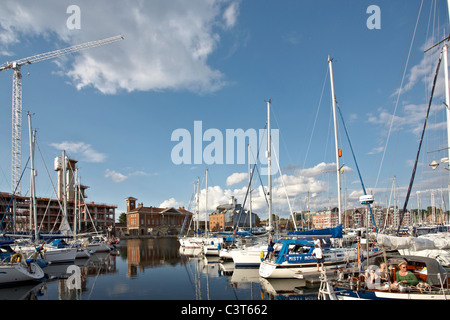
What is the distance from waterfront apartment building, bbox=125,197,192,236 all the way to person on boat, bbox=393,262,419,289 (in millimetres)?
102410

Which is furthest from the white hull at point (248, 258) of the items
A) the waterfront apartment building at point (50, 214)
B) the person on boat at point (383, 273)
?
the waterfront apartment building at point (50, 214)

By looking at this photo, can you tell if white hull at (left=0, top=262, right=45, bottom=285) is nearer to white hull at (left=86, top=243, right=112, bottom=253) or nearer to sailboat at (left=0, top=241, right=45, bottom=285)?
sailboat at (left=0, top=241, right=45, bottom=285)

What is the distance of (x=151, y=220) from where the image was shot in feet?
385

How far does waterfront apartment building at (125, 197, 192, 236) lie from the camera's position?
→ 114625 mm

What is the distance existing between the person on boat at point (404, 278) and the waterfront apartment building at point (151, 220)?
102m

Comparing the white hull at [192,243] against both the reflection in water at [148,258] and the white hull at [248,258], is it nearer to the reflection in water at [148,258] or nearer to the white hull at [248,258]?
the reflection in water at [148,258]

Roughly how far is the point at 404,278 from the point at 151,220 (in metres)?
113

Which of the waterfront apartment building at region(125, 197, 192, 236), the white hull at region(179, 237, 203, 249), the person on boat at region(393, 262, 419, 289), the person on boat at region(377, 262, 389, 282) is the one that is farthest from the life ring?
the waterfront apartment building at region(125, 197, 192, 236)

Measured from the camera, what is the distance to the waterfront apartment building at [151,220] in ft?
376

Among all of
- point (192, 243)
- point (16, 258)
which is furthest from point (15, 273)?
point (192, 243)

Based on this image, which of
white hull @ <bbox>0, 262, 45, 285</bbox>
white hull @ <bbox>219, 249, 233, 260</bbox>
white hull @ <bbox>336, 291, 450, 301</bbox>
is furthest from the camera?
white hull @ <bbox>219, 249, 233, 260</bbox>

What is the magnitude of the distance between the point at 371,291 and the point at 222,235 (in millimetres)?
37672

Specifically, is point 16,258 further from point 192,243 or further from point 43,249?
point 192,243
